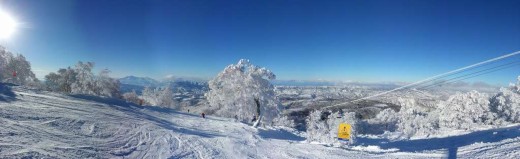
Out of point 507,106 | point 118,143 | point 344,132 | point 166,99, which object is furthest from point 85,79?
point 507,106

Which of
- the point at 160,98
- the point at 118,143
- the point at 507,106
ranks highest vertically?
the point at 507,106

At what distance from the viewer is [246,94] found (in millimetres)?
39250

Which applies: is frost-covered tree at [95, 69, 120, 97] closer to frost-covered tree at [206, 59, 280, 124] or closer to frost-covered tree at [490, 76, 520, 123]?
frost-covered tree at [206, 59, 280, 124]

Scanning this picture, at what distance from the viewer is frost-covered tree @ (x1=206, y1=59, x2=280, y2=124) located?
129ft

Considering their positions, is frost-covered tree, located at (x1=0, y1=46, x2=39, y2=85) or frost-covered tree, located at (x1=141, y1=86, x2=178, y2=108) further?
frost-covered tree, located at (x1=141, y1=86, x2=178, y2=108)

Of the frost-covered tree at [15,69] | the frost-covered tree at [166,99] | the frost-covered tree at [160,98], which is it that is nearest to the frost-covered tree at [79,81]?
the frost-covered tree at [15,69]

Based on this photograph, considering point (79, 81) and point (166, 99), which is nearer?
point (79, 81)

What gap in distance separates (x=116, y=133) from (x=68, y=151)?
14.4ft

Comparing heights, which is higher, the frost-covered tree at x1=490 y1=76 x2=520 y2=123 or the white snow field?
the frost-covered tree at x1=490 y1=76 x2=520 y2=123

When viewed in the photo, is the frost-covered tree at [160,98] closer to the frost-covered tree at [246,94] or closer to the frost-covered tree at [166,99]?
the frost-covered tree at [166,99]

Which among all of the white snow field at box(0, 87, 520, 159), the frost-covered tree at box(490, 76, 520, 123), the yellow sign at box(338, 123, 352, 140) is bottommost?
the white snow field at box(0, 87, 520, 159)

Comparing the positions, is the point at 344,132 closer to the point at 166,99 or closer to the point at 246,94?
the point at 246,94

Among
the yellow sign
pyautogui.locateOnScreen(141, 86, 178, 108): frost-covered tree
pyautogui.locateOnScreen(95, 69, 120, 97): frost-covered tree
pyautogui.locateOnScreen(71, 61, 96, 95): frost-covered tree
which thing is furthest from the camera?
pyautogui.locateOnScreen(141, 86, 178, 108): frost-covered tree

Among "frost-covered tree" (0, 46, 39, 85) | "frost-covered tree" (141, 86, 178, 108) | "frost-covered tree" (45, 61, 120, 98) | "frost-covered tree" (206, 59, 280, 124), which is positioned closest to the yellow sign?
"frost-covered tree" (206, 59, 280, 124)
